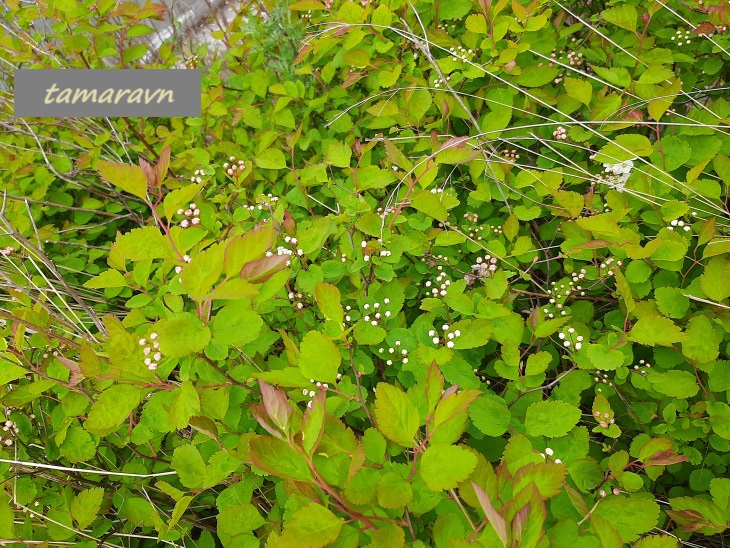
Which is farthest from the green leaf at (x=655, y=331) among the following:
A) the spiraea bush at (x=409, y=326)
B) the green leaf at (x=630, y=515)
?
the green leaf at (x=630, y=515)

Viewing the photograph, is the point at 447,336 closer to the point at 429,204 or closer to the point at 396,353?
the point at 396,353

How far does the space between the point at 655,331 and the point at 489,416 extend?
261 millimetres

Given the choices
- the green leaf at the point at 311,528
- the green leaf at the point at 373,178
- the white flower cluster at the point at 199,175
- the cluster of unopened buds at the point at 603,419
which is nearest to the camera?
the green leaf at the point at 311,528

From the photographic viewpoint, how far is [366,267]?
87 centimetres

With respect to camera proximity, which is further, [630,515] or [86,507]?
[86,507]

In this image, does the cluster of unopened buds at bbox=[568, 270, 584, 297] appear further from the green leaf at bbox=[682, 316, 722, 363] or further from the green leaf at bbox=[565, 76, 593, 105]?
the green leaf at bbox=[565, 76, 593, 105]

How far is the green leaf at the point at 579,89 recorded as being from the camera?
0.94 meters

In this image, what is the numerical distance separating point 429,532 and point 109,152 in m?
1.46

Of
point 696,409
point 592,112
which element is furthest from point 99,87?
point 696,409

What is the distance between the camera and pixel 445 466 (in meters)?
0.48

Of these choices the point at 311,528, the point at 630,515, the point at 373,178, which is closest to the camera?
the point at 311,528

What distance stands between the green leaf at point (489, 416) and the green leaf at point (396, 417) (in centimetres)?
18

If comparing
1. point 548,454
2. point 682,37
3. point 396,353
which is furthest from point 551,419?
point 682,37

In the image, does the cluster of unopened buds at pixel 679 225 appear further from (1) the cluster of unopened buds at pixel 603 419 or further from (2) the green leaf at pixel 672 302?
(1) the cluster of unopened buds at pixel 603 419
